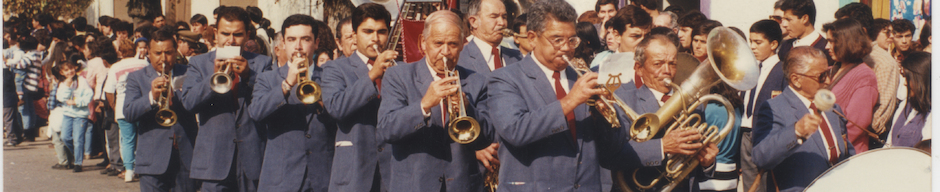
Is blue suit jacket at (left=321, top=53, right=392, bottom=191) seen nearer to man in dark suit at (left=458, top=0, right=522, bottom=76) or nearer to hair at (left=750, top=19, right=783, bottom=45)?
man in dark suit at (left=458, top=0, right=522, bottom=76)

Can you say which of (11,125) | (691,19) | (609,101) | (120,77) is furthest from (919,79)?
(11,125)

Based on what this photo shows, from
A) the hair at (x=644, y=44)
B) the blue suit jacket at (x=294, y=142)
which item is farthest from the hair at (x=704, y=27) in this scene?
the blue suit jacket at (x=294, y=142)

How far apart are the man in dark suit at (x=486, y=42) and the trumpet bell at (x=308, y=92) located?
83 cm

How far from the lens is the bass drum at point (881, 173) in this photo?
13.2ft

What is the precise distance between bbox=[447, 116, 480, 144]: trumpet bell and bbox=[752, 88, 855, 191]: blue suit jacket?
5.02ft

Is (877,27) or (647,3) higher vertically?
(647,3)

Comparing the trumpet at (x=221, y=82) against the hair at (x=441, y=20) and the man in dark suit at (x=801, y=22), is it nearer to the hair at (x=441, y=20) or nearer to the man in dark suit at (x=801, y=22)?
the hair at (x=441, y=20)

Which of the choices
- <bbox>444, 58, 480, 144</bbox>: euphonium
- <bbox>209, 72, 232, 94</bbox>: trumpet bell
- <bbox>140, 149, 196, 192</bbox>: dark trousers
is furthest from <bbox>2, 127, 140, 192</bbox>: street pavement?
<bbox>444, 58, 480, 144</bbox>: euphonium

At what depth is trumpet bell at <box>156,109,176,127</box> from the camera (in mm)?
6066

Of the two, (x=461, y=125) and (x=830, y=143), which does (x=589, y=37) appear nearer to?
(x=830, y=143)

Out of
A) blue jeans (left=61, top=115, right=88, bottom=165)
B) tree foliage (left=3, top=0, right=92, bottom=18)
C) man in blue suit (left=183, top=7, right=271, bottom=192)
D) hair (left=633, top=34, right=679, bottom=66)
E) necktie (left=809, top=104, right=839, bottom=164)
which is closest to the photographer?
necktie (left=809, top=104, right=839, bottom=164)

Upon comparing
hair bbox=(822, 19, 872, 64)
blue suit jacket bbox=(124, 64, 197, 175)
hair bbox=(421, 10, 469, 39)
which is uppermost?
hair bbox=(421, 10, 469, 39)

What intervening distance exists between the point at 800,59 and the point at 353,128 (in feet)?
→ 7.79

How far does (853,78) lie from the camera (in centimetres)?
515
